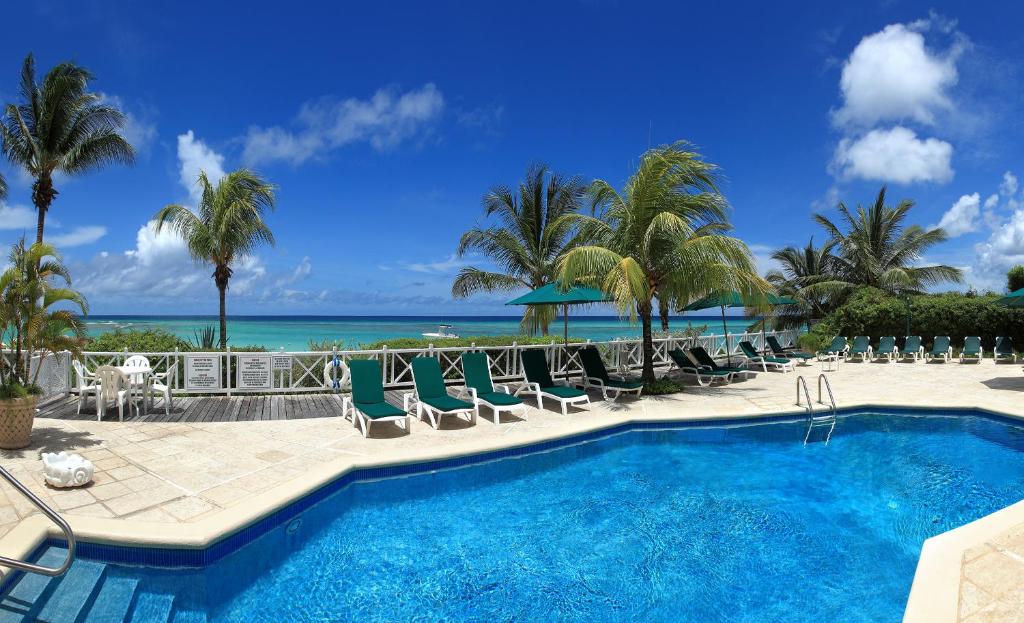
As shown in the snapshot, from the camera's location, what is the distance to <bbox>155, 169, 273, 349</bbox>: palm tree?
1551cm

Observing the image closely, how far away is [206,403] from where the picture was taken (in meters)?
9.05

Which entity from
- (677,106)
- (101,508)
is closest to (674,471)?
(101,508)

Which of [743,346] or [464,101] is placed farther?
[464,101]

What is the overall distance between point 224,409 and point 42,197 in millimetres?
9312

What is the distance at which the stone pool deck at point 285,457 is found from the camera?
360 centimetres

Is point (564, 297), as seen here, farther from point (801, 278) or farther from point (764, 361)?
point (801, 278)

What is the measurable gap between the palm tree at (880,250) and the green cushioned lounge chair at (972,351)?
446 centimetres

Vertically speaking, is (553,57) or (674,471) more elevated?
(553,57)

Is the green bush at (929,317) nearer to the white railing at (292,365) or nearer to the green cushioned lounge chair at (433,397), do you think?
the white railing at (292,365)

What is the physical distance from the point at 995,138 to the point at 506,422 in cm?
1748

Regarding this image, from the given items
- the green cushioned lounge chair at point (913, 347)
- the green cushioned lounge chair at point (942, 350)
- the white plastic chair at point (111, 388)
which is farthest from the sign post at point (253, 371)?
the green cushioned lounge chair at point (942, 350)

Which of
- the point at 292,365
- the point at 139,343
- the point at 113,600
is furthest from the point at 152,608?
the point at 139,343

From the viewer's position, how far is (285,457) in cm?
599

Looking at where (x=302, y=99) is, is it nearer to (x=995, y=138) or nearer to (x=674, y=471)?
(x=674, y=471)
